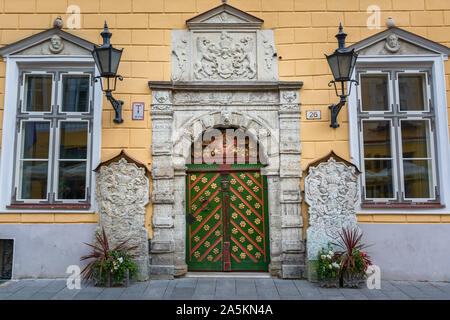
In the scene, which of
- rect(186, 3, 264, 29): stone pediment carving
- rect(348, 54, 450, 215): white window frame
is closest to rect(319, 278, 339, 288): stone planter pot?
rect(348, 54, 450, 215): white window frame

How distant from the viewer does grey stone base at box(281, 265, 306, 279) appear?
17.7 ft

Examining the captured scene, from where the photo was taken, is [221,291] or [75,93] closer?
[221,291]

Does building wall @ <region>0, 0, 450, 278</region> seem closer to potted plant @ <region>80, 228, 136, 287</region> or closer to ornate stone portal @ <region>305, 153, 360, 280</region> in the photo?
ornate stone portal @ <region>305, 153, 360, 280</region>

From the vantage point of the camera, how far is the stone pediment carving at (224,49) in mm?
5840

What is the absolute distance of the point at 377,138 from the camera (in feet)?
19.2

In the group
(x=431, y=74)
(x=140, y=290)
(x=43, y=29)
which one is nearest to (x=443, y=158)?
(x=431, y=74)

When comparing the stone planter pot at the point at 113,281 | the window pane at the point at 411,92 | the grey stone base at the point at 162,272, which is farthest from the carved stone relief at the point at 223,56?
the stone planter pot at the point at 113,281

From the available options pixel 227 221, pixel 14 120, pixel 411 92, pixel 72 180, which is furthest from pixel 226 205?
pixel 14 120

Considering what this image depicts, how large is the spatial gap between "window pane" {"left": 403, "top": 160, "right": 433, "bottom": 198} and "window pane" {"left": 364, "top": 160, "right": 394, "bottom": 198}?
0.27 m

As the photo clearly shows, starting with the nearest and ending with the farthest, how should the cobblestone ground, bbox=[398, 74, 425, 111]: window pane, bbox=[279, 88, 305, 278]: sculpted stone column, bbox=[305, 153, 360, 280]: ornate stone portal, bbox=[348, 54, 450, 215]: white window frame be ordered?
the cobblestone ground < bbox=[305, 153, 360, 280]: ornate stone portal < bbox=[279, 88, 305, 278]: sculpted stone column < bbox=[348, 54, 450, 215]: white window frame < bbox=[398, 74, 425, 111]: window pane

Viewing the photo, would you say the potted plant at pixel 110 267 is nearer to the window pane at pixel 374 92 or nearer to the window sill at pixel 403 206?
the window sill at pixel 403 206

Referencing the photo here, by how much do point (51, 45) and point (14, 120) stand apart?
1413 mm

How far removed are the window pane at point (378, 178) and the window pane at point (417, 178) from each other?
0.27m

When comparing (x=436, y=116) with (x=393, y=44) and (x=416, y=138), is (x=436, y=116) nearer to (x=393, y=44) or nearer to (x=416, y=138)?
(x=416, y=138)
